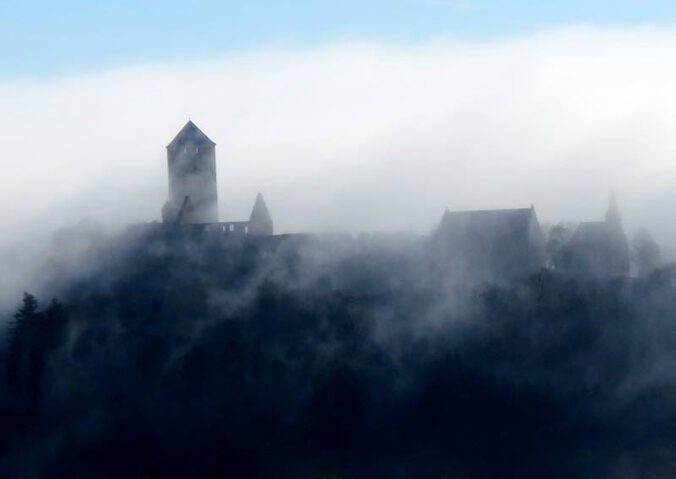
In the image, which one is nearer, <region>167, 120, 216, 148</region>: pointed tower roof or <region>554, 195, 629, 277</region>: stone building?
<region>554, 195, 629, 277</region>: stone building

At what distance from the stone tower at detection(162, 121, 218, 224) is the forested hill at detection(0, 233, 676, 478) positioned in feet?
9.42

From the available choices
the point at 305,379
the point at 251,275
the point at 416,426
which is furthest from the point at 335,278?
the point at 416,426

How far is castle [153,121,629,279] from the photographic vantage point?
80125mm

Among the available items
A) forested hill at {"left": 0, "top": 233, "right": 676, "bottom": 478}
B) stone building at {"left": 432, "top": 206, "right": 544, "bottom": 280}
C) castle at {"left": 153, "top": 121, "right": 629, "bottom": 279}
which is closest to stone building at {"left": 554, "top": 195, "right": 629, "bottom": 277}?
castle at {"left": 153, "top": 121, "right": 629, "bottom": 279}

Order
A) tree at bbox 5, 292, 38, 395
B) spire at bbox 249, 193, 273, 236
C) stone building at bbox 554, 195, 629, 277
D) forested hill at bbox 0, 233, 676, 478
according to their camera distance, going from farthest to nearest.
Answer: spire at bbox 249, 193, 273, 236, stone building at bbox 554, 195, 629, 277, tree at bbox 5, 292, 38, 395, forested hill at bbox 0, 233, 676, 478

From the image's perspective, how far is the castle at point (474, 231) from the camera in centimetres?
8012

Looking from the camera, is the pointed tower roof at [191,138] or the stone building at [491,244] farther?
the pointed tower roof at [191,138]

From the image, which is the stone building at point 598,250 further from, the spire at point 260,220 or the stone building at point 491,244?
the spire at point 260,220

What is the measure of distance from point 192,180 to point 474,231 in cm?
1663

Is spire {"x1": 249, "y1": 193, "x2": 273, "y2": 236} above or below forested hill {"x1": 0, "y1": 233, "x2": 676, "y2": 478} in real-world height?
above

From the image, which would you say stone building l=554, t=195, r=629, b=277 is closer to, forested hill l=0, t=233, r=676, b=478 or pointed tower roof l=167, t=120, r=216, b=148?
forested hill l=0, t=233, r=676, b=478

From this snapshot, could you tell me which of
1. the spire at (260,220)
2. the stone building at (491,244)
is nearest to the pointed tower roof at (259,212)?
the spire at (260,220)

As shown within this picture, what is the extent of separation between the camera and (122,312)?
79.3m

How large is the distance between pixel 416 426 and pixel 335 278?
1516 centimetres
